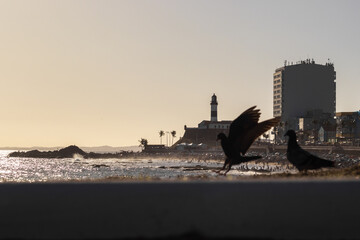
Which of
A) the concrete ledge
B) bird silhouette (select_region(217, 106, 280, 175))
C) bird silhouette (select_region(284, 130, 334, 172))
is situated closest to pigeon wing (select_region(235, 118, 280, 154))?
bird silhouette (select_region(217, 106, 280, 175))

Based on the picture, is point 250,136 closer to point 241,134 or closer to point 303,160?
point 241,134

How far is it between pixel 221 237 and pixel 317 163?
8650mm

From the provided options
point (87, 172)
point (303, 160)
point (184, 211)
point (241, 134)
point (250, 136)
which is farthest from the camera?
point (87, 172)

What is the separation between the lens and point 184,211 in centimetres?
895

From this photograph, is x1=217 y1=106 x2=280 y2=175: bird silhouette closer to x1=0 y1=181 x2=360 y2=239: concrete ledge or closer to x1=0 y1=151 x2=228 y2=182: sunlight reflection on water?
x1=0 y1=181 x2=360 y2=239: concrete ledge

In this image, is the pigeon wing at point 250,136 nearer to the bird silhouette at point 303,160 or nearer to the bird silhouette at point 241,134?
the bird silhouette at point 241,134

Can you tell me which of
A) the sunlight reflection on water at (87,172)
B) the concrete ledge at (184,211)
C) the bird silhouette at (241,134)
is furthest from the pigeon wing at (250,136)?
the sunlight reflection on water at (87,172)

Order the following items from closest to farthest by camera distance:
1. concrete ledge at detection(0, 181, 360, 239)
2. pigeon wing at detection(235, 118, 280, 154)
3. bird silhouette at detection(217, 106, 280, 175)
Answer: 1. concrete ledge at detection(0, 181, 360, 239)
2. bird silhouette at detection(217, 106, 280, 175)
3. pigeon wing at detection(235, 118, 280, 154)

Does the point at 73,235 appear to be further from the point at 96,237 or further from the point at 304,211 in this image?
the point at 304,211

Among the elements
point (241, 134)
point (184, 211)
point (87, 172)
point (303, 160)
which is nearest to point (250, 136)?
point (241, 134)

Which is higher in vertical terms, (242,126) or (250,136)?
(242,126)

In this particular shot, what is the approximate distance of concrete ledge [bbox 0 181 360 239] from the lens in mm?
8625

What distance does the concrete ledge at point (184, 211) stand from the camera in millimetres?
8625

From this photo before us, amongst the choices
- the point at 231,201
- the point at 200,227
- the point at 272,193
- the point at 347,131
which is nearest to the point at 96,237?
the point at 200,227
